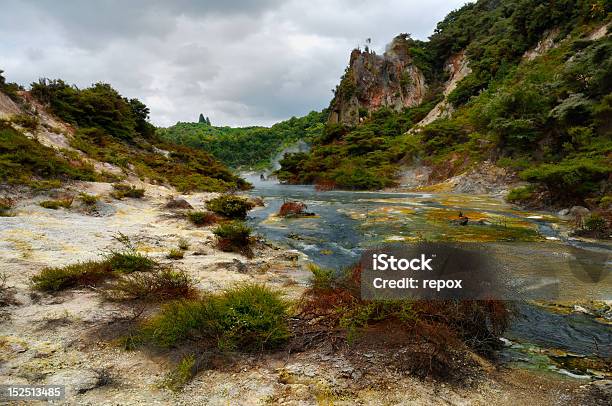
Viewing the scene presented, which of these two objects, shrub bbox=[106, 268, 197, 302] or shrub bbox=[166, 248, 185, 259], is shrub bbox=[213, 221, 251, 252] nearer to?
shrub bbox=[166, 248, 185, 259]

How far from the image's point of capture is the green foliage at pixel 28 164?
1470 centimetres

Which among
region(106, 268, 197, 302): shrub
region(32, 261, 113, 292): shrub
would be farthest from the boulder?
region(32, 261, 113, 292): shrub

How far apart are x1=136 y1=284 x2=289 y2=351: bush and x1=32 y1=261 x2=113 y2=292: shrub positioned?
7.72ft

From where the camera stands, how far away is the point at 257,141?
119688 millimetres

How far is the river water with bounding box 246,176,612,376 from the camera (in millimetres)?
4924

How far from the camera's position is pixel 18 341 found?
4.47 metres

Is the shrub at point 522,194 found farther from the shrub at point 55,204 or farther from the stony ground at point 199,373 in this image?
the shrub at point 55,204

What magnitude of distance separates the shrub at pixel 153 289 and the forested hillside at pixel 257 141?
9008cm

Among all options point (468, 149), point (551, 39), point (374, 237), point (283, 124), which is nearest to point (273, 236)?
point (374, 237)

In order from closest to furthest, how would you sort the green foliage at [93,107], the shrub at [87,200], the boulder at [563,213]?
the shrub at [87,200] < the boulder at [563,213] < the green foliage at [93,107]

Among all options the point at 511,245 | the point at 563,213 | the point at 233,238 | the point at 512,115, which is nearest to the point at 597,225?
the point at 511,245

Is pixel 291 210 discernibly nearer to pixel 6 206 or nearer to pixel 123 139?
pixel 6 206

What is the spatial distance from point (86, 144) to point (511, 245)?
25.9 meters

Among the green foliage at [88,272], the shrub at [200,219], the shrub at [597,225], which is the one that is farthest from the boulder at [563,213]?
the green foliage at [88,272]
